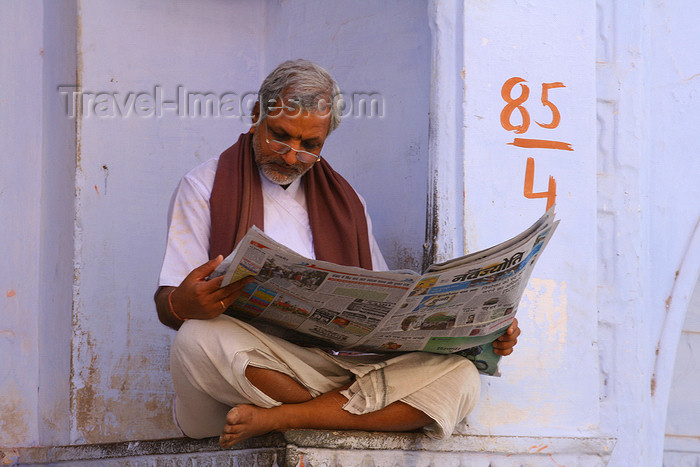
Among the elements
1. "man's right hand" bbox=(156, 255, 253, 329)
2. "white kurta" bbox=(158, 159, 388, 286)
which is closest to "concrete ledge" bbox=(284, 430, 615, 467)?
"man's right hand" bbox=(156, 255, 253, 329)

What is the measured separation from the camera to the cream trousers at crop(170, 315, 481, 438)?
200cm

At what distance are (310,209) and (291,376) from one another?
25.7 inches

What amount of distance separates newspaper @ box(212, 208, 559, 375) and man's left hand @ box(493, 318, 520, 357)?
39 millimetres

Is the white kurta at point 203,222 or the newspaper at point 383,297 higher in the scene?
the white kurta at point 203,222

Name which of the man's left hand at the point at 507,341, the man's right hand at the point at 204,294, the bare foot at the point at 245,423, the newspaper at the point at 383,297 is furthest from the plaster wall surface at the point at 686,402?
the man's right hand at the point at 204,294

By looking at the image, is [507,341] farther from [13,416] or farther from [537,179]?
[13,416]

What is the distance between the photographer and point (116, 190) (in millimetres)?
3188

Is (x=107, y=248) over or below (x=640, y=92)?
below

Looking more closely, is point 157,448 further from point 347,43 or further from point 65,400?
point 347,43

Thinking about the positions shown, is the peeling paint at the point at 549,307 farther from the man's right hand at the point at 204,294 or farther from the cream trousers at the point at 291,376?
the man's right hand at the point at 204,294

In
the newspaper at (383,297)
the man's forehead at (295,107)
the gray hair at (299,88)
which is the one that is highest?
the gray hair at (299,88)

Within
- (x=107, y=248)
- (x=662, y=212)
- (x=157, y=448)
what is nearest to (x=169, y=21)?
(x=107, y=248)

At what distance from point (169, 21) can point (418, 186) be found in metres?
1.29

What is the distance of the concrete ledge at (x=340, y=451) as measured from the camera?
205 cm
